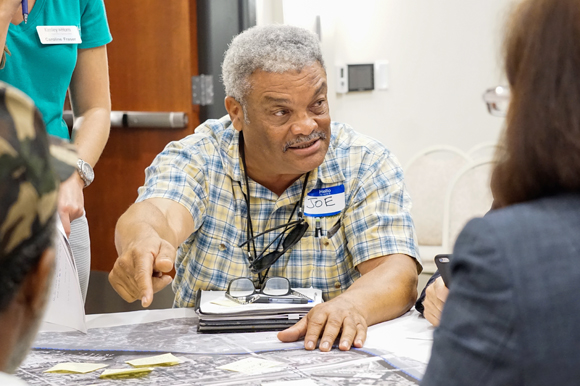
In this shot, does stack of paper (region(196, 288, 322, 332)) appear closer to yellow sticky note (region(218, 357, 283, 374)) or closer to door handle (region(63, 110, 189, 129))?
yellow sticky note (region(218, 357, 283, 374))

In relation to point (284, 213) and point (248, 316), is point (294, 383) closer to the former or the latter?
point (248, 316)

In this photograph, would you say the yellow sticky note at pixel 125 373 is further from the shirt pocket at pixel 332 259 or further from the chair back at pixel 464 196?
the chair back at pixel 464 196

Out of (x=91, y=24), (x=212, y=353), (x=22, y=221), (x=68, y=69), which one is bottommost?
(x=212, y=353)

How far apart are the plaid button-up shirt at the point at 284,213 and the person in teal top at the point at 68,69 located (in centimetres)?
21

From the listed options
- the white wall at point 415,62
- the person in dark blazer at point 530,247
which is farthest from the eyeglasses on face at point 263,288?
the white wall at point 415,62

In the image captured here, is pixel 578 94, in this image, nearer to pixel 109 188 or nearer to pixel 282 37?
pixel 282 37

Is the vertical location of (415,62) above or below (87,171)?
above

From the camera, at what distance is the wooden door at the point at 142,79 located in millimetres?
3311

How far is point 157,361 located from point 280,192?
850 millimetres

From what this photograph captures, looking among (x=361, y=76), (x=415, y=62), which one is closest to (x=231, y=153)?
(x=361, y=76)

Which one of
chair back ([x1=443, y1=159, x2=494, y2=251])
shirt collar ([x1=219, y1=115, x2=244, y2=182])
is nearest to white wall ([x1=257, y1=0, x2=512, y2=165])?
chair back ([x1=443, y1=159, x2=494, y2=251])

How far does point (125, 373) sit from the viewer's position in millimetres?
1190

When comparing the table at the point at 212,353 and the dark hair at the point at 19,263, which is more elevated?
the dark hair at the point at 19,263

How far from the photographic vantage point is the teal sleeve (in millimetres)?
1932
